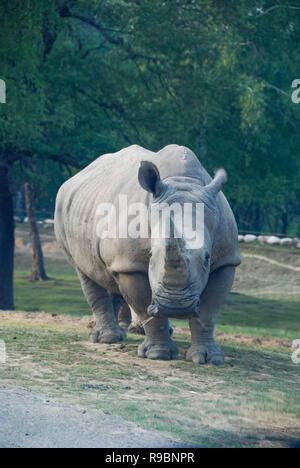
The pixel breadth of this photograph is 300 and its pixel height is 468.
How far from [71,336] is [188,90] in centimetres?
817

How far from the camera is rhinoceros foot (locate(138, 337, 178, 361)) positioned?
7.39 meters

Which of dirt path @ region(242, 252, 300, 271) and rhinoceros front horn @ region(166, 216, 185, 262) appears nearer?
rhinoceros front horn @ region(166, 216, 185, 262)

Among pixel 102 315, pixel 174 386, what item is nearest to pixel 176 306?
pixel 174 386

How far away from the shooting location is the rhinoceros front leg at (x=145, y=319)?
23.6 ft

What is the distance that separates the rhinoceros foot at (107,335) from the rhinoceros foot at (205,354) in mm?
1304

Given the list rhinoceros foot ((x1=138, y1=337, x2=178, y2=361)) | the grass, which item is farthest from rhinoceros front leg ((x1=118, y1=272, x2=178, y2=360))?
the grass

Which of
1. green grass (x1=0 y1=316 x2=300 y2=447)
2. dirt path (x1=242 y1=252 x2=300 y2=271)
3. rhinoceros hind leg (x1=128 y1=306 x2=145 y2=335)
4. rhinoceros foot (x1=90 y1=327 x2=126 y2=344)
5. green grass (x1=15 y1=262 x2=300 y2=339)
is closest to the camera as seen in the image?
green grass (x1=0 y1=316 x2=300 y2=447)

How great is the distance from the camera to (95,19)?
53.4 feet

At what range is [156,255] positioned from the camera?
641 cm

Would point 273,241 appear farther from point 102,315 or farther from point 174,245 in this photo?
point 174,245

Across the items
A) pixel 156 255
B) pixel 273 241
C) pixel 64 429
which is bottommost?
pixel 273 241

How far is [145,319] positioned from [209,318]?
0.61 m

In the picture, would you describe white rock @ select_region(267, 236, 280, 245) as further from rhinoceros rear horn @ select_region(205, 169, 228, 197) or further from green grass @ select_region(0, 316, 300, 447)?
rhinoceros rear horn @ select_region(205, 169, 228, 197)

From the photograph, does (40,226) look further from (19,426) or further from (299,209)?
(19,426)
